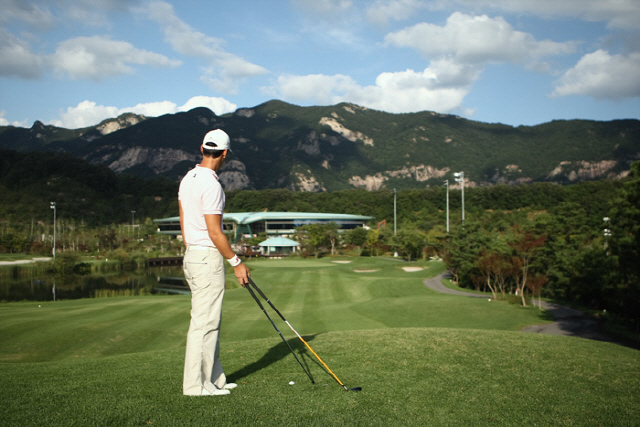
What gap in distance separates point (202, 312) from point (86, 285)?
40277mm

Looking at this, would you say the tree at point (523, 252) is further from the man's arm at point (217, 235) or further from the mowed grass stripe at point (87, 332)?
the man's arm at point (217, 235)

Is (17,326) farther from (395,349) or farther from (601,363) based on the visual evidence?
(601,363)

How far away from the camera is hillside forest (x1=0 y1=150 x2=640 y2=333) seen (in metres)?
27.3

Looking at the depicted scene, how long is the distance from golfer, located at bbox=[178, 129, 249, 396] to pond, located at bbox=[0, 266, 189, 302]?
107ft

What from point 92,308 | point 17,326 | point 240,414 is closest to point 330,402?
point 240,414

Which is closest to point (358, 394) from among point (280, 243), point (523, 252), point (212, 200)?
point (212, 200)

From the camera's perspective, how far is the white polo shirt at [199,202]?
4.38m

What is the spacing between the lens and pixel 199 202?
4477 mm

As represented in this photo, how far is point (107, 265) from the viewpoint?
5678 cm

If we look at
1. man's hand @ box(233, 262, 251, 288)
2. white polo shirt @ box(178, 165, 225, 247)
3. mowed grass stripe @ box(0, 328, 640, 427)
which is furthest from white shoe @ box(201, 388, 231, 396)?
white polo shirt @ box(178, 165, 225, 247)

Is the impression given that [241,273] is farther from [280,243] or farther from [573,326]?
[280,243]

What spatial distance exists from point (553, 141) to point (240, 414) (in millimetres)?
221245

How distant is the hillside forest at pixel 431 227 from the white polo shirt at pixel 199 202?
2081 cm

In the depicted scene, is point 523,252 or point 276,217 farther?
point 276,217
